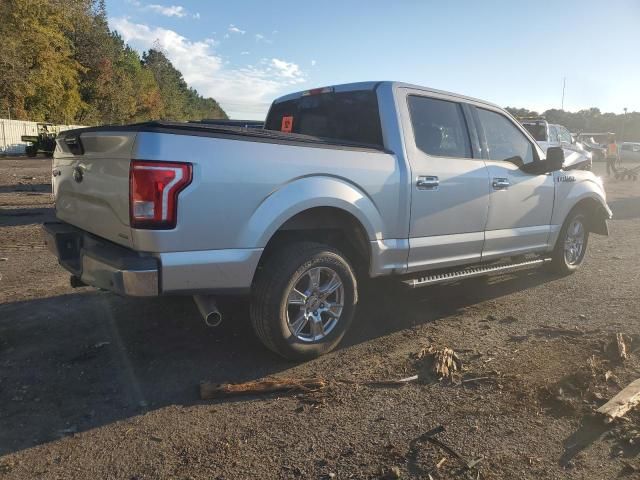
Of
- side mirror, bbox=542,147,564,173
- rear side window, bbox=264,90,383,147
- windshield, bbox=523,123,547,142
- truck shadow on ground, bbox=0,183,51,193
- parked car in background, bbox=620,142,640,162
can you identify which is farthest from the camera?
parked car in background, bbox=620,142,640,162

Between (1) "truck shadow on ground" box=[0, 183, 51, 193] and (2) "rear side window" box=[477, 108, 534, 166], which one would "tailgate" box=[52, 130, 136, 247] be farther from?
(1) "truck shadow on ground" box=[0, 183, 51, 193]

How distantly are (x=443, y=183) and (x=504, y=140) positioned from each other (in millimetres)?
1395

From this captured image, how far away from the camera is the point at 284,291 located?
3455 millimetres

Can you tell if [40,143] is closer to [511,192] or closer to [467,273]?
[511,192]

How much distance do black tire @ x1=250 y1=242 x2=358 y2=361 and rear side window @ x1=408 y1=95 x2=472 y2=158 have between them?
139cm

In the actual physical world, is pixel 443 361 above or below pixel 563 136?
below

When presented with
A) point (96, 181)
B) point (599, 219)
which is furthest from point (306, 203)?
point (599, 219)

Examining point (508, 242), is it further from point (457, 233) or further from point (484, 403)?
point (484, 403)

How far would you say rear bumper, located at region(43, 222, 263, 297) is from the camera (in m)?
2.95

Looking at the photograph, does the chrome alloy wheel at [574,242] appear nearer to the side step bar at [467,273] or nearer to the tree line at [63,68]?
the side step bar at [467,273]

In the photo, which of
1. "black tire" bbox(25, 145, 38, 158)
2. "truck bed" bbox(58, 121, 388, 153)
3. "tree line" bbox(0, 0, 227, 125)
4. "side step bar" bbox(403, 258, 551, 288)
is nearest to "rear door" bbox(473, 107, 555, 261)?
"side step bar" bbox(403, 258, 551, 288)

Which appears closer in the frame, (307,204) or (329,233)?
(307,204)

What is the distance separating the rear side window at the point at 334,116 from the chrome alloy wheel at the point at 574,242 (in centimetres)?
320

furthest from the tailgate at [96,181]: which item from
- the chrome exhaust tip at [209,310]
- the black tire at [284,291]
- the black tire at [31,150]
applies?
the black tire at [31,150]
